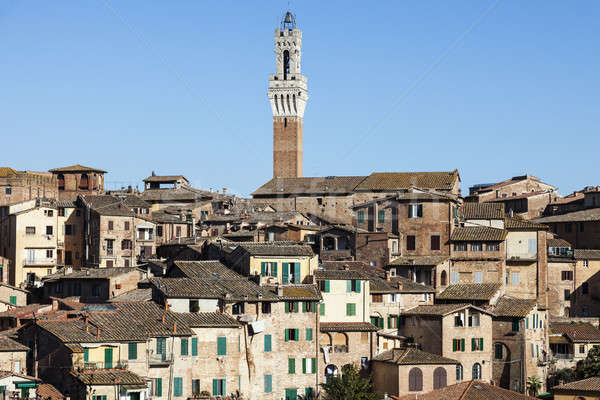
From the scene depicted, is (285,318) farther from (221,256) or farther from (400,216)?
(400,216)

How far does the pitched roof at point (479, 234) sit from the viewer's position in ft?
257

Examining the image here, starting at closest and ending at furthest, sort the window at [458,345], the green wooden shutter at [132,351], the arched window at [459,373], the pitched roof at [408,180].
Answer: the green wooden shutter at [132,351]
the arched window at [459,373]
the window at [458,345]
the pitched roof at [408,180]

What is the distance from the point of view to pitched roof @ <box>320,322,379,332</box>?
217 ft

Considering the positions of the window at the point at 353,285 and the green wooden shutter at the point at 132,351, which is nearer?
the green wooden shutter at the point at 132,351

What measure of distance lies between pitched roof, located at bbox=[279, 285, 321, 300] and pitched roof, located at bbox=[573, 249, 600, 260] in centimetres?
3241

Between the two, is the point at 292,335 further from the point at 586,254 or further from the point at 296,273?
the point at 586,254

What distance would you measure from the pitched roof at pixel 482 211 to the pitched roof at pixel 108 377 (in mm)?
37124

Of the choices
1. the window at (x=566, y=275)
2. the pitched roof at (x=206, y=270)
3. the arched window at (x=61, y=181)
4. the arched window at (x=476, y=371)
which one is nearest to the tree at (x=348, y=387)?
the arched window at (x=476, y=371)

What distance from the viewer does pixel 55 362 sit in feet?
179

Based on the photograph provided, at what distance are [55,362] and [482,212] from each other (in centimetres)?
4018

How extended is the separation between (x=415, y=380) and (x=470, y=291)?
38.9 feet

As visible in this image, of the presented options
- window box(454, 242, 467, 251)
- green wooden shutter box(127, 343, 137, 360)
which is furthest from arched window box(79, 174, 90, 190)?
green wooden shutter box(127, 343, 137, 360)

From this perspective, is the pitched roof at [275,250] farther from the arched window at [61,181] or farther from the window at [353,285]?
the arched window at [61,181]

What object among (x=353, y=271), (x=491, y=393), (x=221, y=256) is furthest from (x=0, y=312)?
(x=491, y=393)
